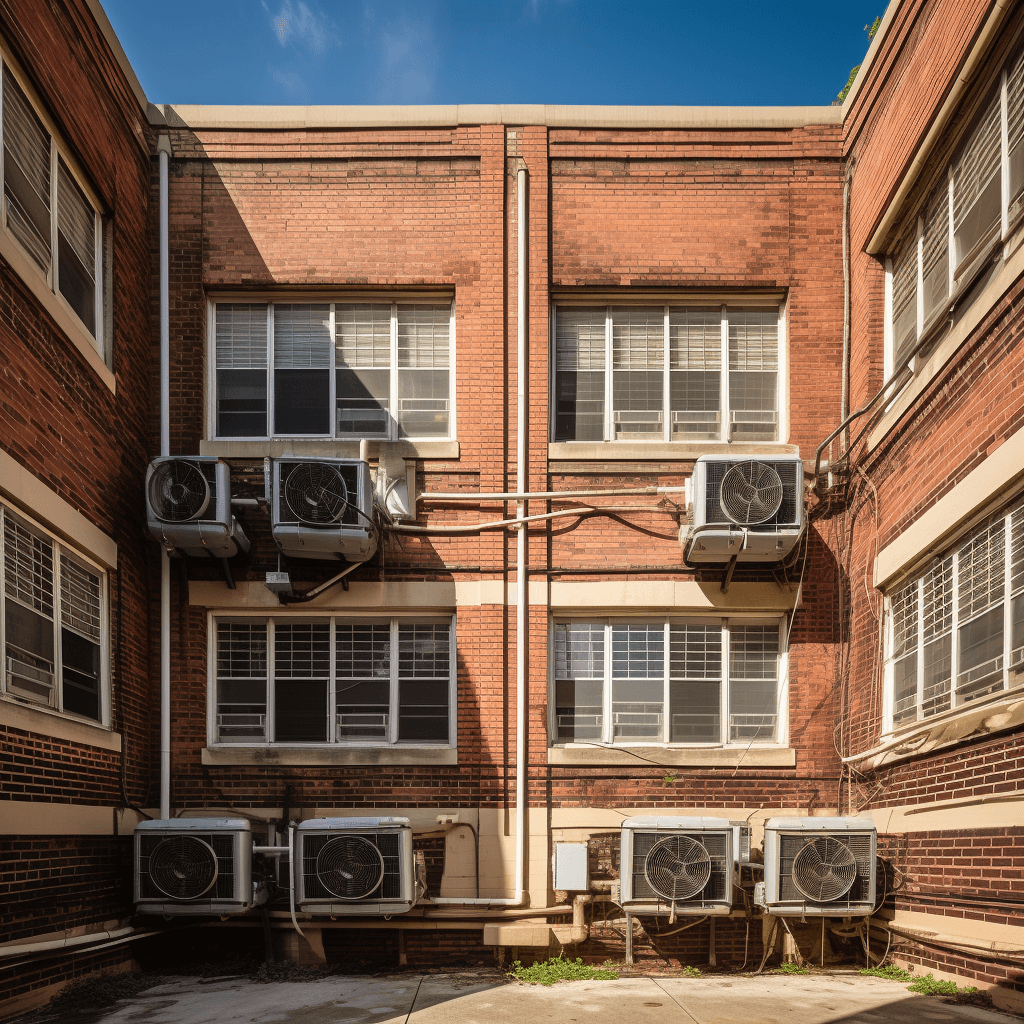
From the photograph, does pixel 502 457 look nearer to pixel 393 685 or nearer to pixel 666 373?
pixel 666 373

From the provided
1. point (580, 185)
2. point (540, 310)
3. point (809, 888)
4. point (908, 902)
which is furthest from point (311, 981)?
point (580, 185)

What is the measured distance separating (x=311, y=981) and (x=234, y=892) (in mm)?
1173

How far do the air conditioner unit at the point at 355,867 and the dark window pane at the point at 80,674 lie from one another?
2455 millimetres

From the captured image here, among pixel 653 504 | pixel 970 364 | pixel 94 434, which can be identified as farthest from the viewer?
pixel 653 504

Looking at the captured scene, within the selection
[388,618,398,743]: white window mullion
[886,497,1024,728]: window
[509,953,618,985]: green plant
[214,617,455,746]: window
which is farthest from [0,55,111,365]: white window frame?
[886,497,1024,728]: window

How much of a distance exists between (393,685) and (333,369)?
3930mm

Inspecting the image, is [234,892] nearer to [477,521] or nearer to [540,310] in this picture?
[477,521]

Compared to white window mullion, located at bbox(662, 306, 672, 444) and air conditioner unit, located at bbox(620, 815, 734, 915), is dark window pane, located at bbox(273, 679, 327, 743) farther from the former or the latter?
white window mullion, located at bbox(662, 306, 672, 444)

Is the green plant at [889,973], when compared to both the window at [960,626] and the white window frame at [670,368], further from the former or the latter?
the white window frame at [670,368]

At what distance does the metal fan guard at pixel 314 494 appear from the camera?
1012 centimetres

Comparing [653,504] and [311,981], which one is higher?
[653,504]

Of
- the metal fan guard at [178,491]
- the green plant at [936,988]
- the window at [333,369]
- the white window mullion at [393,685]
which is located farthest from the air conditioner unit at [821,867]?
the metal fan guard at [178,491]

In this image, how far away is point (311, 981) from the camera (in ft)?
31.3

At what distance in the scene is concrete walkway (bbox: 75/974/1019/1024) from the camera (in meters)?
7.75
